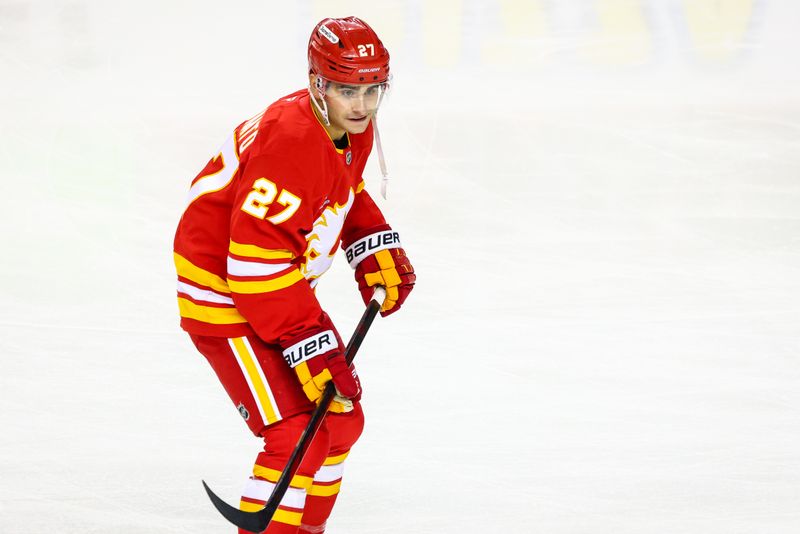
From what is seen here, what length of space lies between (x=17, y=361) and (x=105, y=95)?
8.46 feet

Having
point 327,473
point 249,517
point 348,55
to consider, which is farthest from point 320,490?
point 348,55

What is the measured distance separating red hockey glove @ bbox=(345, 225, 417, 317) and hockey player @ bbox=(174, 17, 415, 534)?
26cm

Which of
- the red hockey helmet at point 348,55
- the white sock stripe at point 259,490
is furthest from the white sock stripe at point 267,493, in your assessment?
the red hockey helmet at point 348,55

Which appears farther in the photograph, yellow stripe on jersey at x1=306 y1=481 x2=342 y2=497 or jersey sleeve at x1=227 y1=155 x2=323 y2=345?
yellow stripe on jersey at x1=306 y1=481 x2=342 y2=497

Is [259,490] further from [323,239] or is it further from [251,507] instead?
[323,239]

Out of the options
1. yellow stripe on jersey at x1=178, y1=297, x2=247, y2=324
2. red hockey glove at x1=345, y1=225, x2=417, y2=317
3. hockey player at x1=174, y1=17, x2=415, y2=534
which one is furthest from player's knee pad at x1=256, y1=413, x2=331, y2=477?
red hockey glove at x1=345, y1=225, x2=417, y2=317

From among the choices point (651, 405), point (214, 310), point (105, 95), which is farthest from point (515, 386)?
point (105, 95)

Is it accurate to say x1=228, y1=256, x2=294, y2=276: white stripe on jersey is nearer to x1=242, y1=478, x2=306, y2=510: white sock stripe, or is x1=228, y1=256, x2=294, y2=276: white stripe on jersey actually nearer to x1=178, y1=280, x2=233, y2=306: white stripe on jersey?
x1=178, y1=280, x2=233, y2=306: white stripe on jersey

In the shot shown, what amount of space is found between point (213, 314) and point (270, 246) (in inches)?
11.4

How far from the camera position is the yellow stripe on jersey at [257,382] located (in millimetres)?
2453

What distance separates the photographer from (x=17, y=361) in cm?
385

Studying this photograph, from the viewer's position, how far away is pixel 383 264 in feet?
9.48

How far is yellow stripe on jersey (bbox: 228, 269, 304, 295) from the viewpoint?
2.31 m

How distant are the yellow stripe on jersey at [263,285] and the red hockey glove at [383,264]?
0.58 m
